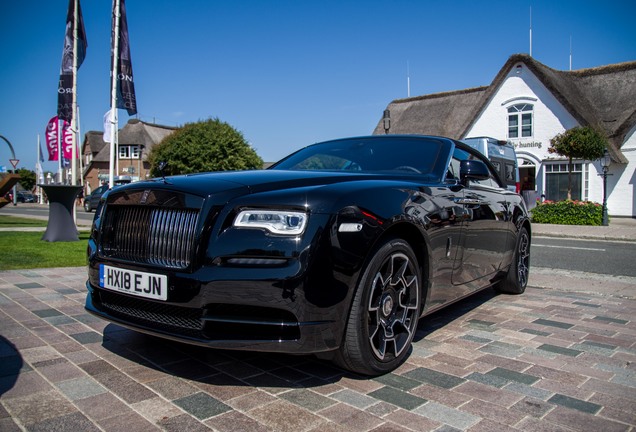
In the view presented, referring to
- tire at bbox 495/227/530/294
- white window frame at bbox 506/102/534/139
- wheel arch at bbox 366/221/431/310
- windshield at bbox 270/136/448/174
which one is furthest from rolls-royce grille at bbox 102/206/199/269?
white window frame at bbox 506/102/534/139

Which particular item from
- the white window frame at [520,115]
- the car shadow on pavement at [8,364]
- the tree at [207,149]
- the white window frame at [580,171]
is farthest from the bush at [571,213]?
the tree at [207,149]

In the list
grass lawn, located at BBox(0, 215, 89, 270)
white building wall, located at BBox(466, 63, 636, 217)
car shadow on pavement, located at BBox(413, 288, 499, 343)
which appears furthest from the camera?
white building wall, located at BBox(466, 63, 636, 217)

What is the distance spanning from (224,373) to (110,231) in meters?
1.11

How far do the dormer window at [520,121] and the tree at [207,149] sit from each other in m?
18.5

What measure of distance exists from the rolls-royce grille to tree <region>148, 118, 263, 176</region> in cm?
3231

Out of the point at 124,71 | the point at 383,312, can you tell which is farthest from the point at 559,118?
the point at 383,312

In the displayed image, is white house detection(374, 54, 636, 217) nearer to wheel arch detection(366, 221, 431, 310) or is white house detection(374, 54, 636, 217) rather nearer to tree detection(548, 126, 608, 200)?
tree detection(548, 126, 608, 200)

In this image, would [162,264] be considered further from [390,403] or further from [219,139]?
[219,139]

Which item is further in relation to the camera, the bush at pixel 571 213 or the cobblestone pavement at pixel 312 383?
the bush at pixel 571 213

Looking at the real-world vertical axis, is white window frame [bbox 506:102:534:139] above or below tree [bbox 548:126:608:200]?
above

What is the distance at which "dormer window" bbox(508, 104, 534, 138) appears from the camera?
26.7 metres

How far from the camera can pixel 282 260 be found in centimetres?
223

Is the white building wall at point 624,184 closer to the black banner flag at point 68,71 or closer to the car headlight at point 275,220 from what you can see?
the black banner flag at point 68,71

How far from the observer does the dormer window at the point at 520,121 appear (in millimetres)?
26703
